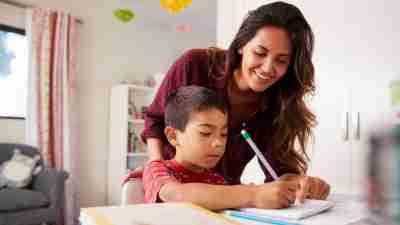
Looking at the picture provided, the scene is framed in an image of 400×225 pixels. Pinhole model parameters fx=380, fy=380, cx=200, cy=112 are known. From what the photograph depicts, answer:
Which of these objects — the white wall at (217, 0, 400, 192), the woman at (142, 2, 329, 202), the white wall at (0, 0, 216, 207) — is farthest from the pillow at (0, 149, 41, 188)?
the woman at (142, 2, 329, 202)

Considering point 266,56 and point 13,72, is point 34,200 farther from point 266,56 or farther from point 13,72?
point 266,56

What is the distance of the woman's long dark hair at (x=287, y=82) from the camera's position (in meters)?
0.89

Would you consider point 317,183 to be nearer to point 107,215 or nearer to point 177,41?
point 107,215

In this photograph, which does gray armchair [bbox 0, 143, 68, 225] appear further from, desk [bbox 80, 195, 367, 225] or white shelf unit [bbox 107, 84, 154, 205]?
desk [bbox 80, 195, 367, 225]

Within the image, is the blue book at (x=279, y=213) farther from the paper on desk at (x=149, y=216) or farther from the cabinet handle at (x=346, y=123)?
the cabinet handle at (x=346, y=123)

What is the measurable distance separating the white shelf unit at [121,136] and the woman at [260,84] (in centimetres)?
296

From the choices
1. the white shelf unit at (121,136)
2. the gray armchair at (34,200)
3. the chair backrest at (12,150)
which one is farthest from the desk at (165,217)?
the white shelf unit at (121,136)

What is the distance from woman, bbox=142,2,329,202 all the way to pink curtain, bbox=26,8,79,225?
2.72 m

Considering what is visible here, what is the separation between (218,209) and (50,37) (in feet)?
10.9

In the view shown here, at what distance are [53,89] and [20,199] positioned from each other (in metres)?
1.14

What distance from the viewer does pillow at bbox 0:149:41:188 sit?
9.37 ft

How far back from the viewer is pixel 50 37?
11.4ft

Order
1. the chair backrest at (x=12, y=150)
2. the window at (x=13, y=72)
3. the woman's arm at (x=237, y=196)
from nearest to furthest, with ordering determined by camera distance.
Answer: the woman's arm at (x=237, y=196)
the chair backrest at (x=12, y=150)
the window at (x=13, y=72)

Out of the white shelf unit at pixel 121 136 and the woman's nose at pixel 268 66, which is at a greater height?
the woman's nose at pixel 268 66
